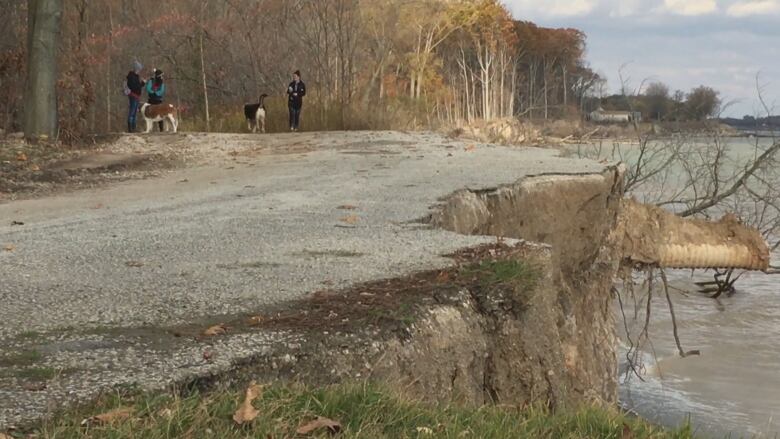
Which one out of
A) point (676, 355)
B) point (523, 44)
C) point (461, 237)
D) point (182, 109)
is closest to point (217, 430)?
point (461, 237)

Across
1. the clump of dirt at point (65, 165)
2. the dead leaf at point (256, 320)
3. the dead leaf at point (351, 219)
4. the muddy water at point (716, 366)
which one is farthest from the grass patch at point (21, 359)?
the clump of dirt at point (65, 165)

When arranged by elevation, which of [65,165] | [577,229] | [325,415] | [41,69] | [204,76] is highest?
[204,76]

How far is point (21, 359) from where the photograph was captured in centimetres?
350

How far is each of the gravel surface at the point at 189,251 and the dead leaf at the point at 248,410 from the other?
1.12 ft

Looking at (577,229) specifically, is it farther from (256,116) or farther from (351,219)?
(256,116)

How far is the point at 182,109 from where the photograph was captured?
26.9 metres

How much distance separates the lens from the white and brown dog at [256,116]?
2111 cm

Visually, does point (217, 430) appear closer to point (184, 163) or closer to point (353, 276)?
point (353, 276)

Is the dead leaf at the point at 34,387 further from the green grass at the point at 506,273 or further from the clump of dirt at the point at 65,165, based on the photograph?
the clump of dirt at the point at 65,165

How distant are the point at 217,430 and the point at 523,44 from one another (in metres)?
78.3

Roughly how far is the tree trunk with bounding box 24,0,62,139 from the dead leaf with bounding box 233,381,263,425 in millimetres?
14373

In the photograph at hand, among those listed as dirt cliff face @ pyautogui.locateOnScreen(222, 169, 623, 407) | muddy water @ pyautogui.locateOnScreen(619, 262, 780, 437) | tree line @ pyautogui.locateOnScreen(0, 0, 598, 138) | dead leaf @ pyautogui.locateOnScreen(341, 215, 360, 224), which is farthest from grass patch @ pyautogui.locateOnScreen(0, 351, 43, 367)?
tree line @ pyautogui.locateOnScreen(0, 0, 598, 138)

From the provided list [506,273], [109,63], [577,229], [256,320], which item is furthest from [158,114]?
[256,320]

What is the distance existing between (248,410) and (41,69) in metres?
15.0
